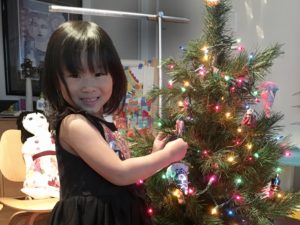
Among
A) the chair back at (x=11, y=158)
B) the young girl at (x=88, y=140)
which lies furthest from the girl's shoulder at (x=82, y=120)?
the chair back at (x=11, y=158)

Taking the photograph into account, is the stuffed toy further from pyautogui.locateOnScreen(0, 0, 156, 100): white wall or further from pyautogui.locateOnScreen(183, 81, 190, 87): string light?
pyautogui.locateOnScreen(0, 0, 156, 100): white wall

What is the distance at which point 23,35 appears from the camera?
2.39 metres

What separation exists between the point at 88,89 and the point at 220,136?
1.85ft

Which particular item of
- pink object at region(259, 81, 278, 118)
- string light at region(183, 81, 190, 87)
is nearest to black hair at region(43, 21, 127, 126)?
string light at region(183, 81, 190, 87)

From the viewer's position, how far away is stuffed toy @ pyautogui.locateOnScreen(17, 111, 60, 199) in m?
1.55

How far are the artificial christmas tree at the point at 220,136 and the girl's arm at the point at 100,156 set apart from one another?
327 mm

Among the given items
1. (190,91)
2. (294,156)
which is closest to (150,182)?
(190,91)

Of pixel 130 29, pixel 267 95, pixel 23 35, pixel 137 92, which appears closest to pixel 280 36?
pixel 267 95

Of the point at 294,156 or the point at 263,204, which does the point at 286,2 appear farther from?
the point at 263,204

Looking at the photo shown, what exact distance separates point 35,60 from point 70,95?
182cm

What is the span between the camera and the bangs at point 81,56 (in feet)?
2.50

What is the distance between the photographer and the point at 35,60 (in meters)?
2.46

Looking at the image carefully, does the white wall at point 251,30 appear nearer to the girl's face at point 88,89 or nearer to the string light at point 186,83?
the string light at point 186,83

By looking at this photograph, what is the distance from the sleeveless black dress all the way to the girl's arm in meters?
0.03
